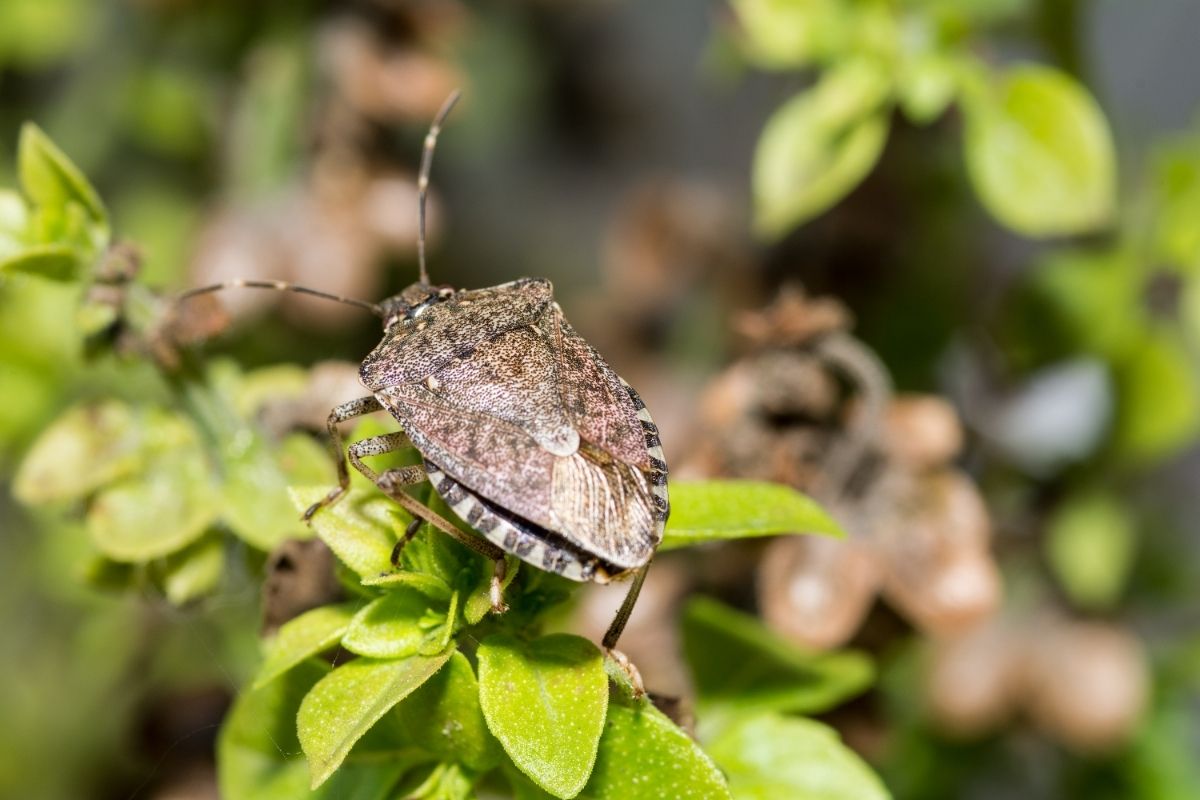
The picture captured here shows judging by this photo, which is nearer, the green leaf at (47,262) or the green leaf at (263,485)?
the green leaf at (47,262)

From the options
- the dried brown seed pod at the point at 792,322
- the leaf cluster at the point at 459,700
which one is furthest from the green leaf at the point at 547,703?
the dried brown seed pod at the point at 792,322

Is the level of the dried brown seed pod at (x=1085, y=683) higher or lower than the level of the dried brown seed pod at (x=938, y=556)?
lower

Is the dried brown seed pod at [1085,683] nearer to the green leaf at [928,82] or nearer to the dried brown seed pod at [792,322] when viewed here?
the dried brown seed pod at [792,322]

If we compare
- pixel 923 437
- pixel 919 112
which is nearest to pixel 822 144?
pixel 919 112

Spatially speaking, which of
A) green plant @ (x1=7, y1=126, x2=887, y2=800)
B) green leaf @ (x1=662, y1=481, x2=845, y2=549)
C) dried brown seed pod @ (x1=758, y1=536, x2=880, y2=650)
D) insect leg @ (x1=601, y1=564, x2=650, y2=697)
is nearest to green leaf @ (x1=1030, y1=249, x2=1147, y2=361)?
dried brown seed pod @ (x1=758, y1=536, x2=880, y2=650)

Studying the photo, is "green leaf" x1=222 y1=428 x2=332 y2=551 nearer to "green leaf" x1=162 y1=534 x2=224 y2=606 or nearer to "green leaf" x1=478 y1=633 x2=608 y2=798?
"green leaf" x1=162 y1=534 x2=224 y2=606

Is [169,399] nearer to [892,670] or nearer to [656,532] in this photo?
[656,532]
